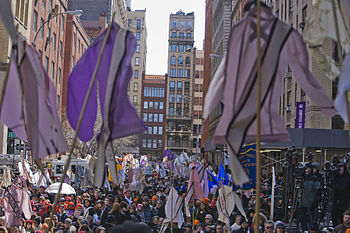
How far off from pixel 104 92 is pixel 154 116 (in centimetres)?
11779

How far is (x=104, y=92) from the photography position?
609cm

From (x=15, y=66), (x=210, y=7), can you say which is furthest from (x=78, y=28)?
(x=15, y=66)

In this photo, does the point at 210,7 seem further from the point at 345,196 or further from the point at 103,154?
the point at 103,154

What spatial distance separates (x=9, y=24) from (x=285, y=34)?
281 centimetres

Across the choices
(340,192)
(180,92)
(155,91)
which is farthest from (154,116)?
(340,192)

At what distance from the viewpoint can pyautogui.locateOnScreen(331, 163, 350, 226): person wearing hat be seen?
11.6m

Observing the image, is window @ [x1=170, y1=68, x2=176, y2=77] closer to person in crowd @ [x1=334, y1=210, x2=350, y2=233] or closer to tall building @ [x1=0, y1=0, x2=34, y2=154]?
tall building @ [x1=0, y1=0, x2=34, y2=154]

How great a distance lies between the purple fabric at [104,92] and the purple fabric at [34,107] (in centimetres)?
51

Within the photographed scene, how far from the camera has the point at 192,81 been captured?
123m

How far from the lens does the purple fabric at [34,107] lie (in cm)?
572

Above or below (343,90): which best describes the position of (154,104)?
below

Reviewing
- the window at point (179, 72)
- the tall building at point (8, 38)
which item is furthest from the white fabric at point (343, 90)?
the window at point (179, 72)

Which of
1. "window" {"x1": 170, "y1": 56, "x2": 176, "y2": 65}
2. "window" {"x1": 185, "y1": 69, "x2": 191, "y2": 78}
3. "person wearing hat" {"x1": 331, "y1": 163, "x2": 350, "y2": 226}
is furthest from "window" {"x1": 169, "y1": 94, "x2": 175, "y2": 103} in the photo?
"person wearing hat" {"x1": 331, "y1": 163, "x2": 350, "y2": 226}

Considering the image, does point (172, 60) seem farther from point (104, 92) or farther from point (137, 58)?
point (104, 92)
